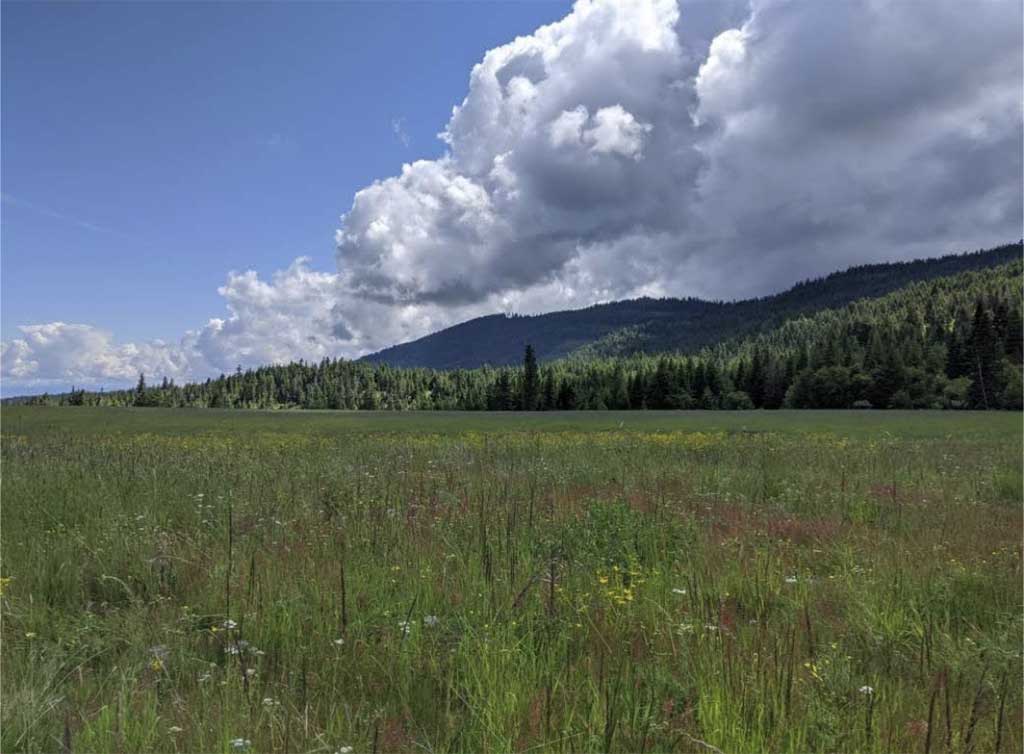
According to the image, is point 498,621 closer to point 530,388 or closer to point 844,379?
point 530,388

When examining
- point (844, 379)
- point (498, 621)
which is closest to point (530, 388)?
point (844, 379)

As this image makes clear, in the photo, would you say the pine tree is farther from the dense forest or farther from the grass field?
the grass field

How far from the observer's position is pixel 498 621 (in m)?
3.95

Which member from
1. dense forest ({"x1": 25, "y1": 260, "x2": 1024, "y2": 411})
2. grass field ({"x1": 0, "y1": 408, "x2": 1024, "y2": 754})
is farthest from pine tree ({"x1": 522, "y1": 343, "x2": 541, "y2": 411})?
grass field ({"x1": 0, "y1": 408, "x2": 1024, "y2": 754})

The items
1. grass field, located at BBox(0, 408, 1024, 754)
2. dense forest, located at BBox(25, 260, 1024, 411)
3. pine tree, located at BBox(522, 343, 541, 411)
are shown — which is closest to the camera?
grass field, located at BBox(0, 408, 1024, 754)

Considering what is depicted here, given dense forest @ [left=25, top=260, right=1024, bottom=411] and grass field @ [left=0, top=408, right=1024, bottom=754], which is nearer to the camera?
grass field @ [left=0, top=408, right=1024, bottom=754]

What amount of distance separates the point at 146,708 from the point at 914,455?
63.6ft

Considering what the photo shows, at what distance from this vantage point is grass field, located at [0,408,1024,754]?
2768mm

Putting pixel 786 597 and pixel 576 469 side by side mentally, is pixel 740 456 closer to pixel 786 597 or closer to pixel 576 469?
pixel 576 469

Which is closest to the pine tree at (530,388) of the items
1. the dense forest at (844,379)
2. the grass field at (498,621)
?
the dense forest at (844,379)

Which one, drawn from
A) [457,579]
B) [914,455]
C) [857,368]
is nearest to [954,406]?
[857,368]

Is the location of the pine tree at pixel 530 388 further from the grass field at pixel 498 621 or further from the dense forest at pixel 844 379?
the grass field at pixel 498 621

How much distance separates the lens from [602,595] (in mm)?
4465

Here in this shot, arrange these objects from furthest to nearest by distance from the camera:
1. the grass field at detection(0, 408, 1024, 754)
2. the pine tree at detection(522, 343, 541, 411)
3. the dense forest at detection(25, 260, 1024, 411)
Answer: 1. the pine tree at detection(522, 343, 541, 411)
2. the dense forest at detection(25, 260, 1024, 411)
3. the grass field at detection(0, 408, 1024, 754)
